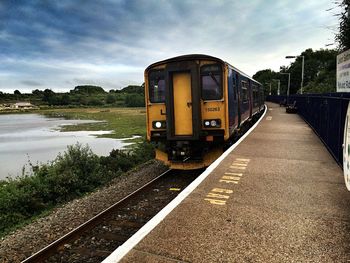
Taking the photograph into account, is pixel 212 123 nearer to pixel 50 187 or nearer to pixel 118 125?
pixel 50 187

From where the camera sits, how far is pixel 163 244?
3.68 metres

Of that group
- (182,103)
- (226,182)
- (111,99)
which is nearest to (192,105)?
(182,103)

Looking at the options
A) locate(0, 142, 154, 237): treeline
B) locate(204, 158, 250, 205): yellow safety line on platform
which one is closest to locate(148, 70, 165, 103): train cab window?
locate(204, 158, 250, 205): yellow safety line on platform

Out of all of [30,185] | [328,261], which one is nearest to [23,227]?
[30,185]

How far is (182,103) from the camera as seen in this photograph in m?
9.63

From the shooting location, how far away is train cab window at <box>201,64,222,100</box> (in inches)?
370

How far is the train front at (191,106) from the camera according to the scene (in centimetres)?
935

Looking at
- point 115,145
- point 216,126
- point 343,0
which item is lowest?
point 115,145

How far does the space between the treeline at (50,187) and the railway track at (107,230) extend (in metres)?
3.00

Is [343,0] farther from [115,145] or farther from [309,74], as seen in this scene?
[309,74]

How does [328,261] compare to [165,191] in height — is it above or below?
above

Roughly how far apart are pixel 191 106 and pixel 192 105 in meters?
0.14

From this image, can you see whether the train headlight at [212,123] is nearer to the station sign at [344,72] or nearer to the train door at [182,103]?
the train door at [182,103]

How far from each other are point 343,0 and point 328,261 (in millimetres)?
13605
